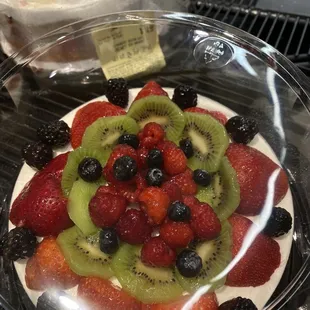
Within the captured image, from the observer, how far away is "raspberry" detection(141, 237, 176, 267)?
973mm

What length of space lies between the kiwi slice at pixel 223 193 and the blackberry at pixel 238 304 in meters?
0.17

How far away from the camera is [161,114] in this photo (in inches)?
47.0

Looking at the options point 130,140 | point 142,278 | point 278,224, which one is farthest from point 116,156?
point 278,224

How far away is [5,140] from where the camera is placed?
4.41 ft

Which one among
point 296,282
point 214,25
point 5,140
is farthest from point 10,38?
point 296,282

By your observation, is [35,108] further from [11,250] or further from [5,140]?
[11,250]

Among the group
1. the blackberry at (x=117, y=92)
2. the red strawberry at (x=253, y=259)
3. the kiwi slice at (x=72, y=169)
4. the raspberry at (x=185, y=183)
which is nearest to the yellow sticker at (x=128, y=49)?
the blackberry at (x=117, y=92)

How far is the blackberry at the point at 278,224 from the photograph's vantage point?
3.53 feet

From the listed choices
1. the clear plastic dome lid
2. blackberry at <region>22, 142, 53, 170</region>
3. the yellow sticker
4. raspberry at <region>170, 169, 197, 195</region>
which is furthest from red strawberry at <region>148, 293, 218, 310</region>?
the yellow sticker

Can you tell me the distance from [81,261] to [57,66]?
2.01ft

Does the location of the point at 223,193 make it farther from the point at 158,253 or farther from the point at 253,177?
the point at 158,253

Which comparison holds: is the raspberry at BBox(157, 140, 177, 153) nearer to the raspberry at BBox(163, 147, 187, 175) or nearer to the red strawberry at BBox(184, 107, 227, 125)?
the raspberry at BBox(163, 147, 187, 175)

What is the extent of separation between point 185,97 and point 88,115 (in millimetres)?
238

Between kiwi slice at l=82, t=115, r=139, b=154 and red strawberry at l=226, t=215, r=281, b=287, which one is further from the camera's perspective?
kiwi slice at l=82, t=115, r=139, b=154
